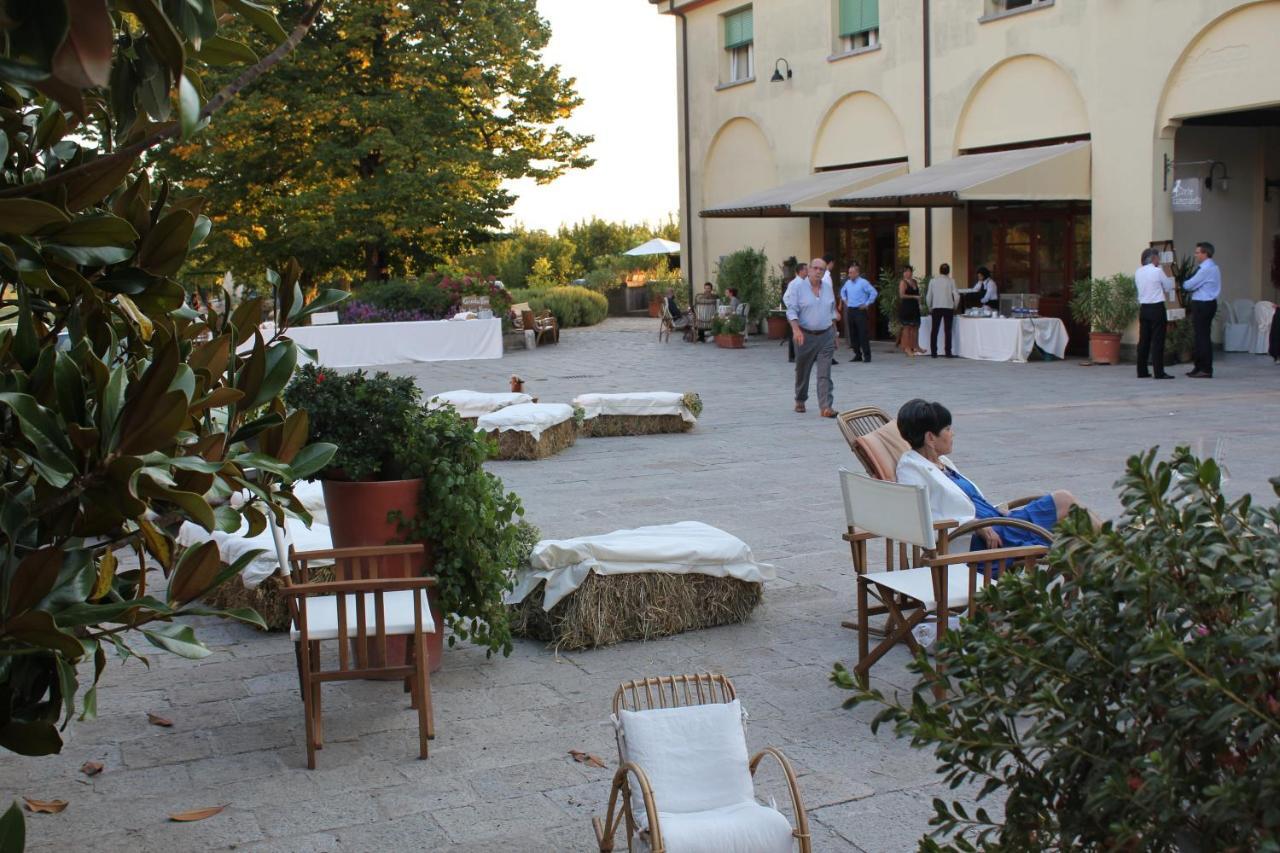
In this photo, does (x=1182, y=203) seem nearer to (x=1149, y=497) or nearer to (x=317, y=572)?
(x=317, y=572)

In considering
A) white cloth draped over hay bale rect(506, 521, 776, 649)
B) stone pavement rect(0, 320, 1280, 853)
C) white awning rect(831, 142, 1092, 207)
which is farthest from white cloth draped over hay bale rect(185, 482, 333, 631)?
white awning rect(831, 142, 1092, 207)

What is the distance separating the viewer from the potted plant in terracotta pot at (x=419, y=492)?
5.39 m

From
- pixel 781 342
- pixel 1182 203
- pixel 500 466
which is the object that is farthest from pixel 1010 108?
pixel 500 466

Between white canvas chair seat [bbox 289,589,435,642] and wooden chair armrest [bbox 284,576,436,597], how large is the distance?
45mm

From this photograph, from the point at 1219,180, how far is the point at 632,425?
452 inches

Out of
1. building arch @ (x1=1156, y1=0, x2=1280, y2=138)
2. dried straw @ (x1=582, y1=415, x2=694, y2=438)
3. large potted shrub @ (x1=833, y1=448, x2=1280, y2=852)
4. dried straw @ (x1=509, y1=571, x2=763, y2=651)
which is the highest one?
building arch @ (x1=1156, y1=0, x2=1280, y2=138)

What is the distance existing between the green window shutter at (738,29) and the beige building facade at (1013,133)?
0.12 ft

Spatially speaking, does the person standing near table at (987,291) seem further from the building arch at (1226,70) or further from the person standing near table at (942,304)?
the building arch at (1226,70)

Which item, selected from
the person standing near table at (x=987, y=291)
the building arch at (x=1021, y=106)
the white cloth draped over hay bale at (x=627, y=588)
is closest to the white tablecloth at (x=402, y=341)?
the person standing near table at (x=987, y=291)

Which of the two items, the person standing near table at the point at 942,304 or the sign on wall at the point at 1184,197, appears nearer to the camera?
the sign on wall at the point at 1184,197

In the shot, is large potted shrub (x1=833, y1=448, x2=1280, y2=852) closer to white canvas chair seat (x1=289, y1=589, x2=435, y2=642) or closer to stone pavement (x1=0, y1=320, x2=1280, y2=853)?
stone pavement (x1=0, y1=320, x2=1280, y2=853)

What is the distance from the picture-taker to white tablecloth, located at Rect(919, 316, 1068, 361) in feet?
63.9

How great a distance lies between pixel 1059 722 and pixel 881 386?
591 inches

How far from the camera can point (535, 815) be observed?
167 inches
